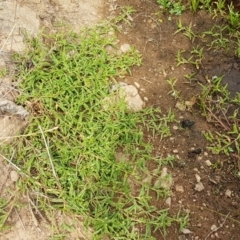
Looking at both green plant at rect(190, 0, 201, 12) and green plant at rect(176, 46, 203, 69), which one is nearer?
green plant at rect(176, 46, 203, 69)

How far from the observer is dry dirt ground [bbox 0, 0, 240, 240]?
2598mm

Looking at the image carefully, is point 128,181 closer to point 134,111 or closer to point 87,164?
point 87,164

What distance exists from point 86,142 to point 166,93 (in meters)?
0.73

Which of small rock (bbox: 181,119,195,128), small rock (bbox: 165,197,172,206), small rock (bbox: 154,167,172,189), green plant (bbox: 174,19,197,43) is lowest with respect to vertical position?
small rock (bbox: 165,197,172,206)

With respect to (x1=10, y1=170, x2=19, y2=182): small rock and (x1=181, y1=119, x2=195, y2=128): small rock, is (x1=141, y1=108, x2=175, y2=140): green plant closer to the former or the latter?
(x1=181, y1=119, x2=195, y2=128): small rock

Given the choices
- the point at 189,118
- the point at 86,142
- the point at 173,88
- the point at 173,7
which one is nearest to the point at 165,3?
the point at 173,7

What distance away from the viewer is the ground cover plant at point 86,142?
257cm

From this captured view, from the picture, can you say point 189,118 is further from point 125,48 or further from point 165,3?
point 165,3

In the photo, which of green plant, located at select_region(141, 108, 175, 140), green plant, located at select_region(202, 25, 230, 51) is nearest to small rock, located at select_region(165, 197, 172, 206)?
green plant, located at select_region(141, 108, 175, 140)

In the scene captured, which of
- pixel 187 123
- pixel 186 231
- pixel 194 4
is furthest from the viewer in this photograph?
pixel 194 4

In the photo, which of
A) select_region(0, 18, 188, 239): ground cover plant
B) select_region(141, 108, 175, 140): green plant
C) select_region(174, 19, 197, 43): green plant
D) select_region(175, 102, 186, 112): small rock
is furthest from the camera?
select_region(174, 19, 197, 43): green plant

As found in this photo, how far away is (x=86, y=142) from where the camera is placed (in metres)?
2.73

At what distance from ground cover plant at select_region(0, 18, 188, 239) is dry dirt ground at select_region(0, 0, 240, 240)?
8cm

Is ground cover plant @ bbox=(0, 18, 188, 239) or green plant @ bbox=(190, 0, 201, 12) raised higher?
green plant @ bbox=(190, 0, 201, 12)
